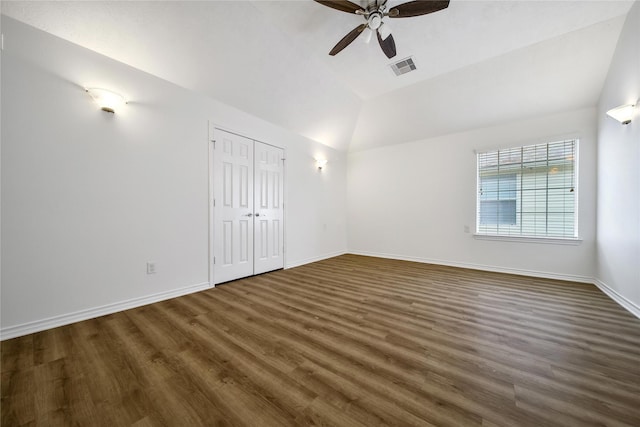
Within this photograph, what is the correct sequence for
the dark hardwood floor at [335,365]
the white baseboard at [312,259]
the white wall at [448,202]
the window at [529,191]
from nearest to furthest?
1. the dark hardwood floor at [335,365]
2. the white wall at [448,202]
3. the window at [529,191]
4. the white baseboard at [312,259]

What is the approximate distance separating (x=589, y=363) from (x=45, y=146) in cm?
469

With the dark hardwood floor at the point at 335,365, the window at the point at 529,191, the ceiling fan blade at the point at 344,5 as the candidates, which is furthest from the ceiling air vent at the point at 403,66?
the dark hardwood floor at the point at 335,365

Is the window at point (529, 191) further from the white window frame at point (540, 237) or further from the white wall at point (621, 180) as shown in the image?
the white wall at point (621, 180)

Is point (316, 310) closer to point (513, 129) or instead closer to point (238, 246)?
point (238, 246)

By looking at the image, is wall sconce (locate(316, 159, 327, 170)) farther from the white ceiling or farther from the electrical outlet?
the electrical outlet

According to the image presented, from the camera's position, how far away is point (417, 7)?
6.78ft

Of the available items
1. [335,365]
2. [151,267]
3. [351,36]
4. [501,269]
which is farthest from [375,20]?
[501,269]

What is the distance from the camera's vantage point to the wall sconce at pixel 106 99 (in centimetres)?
217

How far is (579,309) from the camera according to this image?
7.80ft

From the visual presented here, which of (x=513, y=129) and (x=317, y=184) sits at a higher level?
(x=513, y=129)

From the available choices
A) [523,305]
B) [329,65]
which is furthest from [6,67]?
[523,305]

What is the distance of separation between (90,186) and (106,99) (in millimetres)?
893

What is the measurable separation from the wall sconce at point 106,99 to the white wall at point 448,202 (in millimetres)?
4625

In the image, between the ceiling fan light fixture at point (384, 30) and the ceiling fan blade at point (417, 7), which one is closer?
the ceiling fan blade at point (417, 7)
